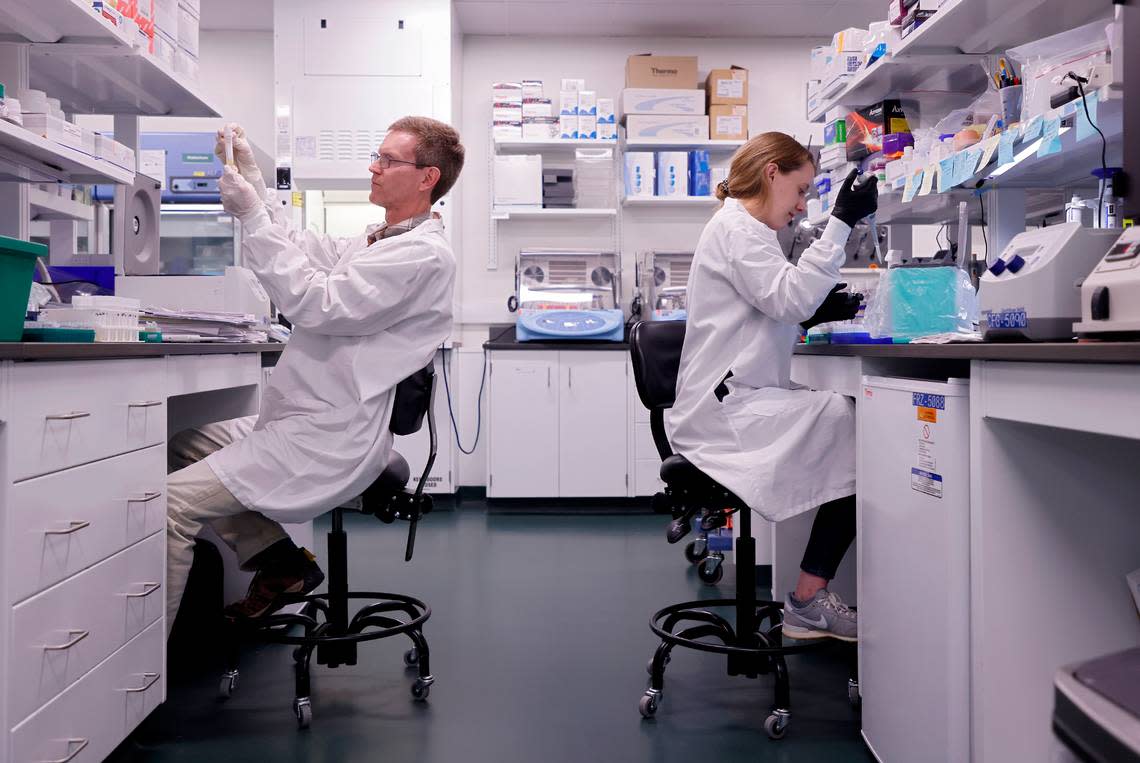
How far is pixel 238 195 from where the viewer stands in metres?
1.80

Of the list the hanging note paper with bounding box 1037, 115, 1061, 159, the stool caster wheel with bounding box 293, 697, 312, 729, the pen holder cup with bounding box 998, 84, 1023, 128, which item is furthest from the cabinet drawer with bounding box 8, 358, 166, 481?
the pen holder cup with bounding box 998, 84, 1023, 128

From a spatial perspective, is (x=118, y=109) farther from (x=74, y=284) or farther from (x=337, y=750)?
(x=337, y=750)

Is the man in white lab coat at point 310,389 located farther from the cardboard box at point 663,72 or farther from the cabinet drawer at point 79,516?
the cardboard box at point 663,72

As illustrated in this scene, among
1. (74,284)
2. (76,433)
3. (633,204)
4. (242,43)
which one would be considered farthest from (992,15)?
(242,43)

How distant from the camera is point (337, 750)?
169cm

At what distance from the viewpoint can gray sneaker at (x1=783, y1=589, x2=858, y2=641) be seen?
186 centimetres

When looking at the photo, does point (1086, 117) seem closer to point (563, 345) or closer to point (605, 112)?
point (563, 345)

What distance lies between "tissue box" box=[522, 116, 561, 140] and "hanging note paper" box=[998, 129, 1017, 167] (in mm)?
3154

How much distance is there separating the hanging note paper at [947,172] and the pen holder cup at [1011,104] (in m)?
0.12

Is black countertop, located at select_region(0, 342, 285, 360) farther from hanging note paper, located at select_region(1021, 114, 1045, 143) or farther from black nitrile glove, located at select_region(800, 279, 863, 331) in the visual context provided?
hanging note paper, located at select_region(1021, 114, 1045, 143)

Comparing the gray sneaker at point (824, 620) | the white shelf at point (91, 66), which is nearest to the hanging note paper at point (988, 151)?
the gray sneaker at point (824, 620)

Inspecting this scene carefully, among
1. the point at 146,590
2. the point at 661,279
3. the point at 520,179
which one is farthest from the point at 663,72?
the point at 146,590

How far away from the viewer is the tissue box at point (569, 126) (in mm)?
4586

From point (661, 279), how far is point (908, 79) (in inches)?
92.0
